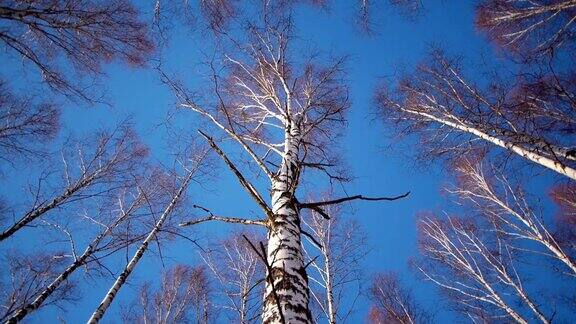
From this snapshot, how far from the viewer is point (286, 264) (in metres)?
2.00

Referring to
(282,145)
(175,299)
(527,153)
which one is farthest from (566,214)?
(175,299)

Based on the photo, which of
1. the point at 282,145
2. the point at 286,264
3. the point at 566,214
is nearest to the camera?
the point at 286,264

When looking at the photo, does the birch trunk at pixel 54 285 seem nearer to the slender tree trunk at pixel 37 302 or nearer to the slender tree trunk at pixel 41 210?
the slender tree trunk at pixel 37 302

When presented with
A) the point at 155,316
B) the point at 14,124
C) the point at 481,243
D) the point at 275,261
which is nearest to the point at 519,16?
the point at 481,243

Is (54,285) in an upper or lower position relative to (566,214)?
lower

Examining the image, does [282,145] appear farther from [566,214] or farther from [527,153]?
[566,214]

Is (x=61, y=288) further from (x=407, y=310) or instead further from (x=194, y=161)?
(x=407, y=310)

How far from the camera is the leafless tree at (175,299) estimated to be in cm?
1076

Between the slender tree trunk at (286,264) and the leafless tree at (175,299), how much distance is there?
30.1 ft

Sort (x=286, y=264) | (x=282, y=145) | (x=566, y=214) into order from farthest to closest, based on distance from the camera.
→ (x=566, y=214)
(x=282, y=145)
(x=286, y=264)

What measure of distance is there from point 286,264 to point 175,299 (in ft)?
35.1

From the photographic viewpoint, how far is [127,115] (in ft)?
30.4

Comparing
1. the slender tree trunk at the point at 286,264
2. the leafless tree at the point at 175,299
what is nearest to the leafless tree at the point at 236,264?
the leafless tree at the point at 175,299

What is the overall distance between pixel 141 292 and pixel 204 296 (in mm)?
2530
